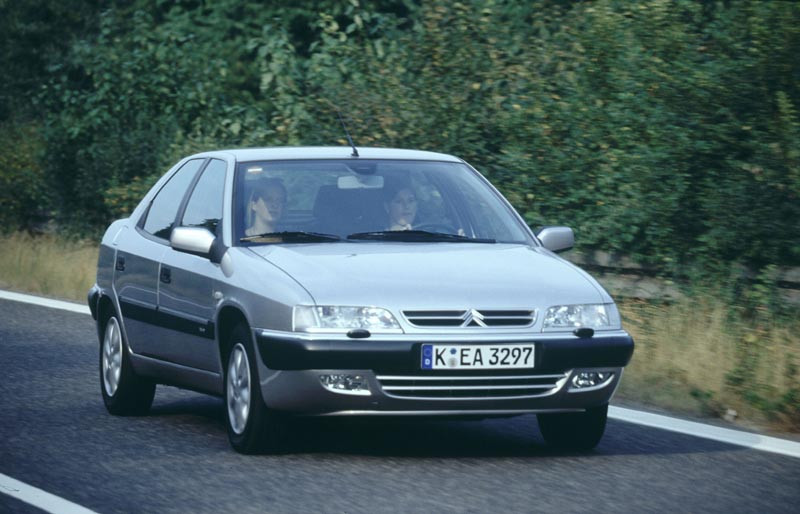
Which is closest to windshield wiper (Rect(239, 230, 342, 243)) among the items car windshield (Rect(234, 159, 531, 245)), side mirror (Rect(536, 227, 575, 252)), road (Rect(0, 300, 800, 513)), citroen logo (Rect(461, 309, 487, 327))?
car windshield (Rect(234, 159, 531, 245))

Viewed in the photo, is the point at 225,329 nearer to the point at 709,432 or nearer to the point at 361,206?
the point at 361,206

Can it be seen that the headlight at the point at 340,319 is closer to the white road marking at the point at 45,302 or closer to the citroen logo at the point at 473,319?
the citroen logo at the point at 473,319

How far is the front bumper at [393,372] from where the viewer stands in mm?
7395

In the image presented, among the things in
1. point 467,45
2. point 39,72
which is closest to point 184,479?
point 467,45

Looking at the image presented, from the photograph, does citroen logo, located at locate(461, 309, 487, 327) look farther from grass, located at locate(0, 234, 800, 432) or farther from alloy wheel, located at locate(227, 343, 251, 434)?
grass, located at locate(0, 234, 800, 432)

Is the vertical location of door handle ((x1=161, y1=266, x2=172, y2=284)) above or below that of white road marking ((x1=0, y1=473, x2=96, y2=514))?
above

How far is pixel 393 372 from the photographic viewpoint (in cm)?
743

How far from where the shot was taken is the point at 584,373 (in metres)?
7.73

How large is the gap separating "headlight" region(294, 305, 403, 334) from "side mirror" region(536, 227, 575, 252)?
165 cm

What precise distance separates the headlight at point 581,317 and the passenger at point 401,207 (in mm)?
1298

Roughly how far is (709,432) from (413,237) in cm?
188

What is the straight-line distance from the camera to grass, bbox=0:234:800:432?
9.48 metres

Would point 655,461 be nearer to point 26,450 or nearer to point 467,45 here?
point 26,450

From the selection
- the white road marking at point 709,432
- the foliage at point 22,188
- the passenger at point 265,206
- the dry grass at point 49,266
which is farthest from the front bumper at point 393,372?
the foliage at point 22,188
